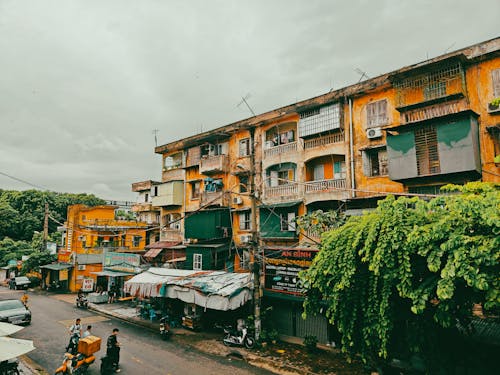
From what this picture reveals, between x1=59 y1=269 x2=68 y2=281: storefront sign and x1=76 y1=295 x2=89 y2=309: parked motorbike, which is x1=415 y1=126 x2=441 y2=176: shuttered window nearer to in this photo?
x1=76 y1=295 x2=89 y2=309: parked motorbike

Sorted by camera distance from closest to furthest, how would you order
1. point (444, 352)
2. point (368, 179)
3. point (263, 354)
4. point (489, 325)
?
point (444, 352)
point (489, 325)
point (263, 354)
point (368, 179)

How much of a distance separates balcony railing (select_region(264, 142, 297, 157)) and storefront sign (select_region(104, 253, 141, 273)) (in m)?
13.6

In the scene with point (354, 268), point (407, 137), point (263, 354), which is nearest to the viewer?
point (354, 268)

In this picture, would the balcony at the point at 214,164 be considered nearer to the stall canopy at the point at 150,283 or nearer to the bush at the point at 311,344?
the stall canopy at the point at 150,283

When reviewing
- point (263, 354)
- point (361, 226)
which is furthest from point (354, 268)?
point (263, 354)

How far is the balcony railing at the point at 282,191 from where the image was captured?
73.9 feet

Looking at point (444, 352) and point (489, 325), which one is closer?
point (444, 352)

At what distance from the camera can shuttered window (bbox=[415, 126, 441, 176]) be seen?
1549cm

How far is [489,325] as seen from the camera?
12.1 metres

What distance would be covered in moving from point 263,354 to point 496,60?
1816 centimetres

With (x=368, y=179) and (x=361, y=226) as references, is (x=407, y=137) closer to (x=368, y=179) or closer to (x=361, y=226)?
(x=368, y=179)

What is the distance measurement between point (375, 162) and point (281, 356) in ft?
40.3

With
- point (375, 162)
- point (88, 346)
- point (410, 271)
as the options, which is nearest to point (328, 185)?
point (375, 162)

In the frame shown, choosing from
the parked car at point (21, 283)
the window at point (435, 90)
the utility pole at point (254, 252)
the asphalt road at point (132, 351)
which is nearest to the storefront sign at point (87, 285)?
the asphalt road at point (132, 351)
